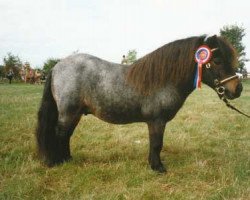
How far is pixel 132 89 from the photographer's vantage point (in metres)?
5.16

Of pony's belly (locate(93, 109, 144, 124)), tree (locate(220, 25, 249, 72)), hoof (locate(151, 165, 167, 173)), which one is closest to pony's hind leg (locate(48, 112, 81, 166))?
pony's belly (locate(93, 109, 144, 124))

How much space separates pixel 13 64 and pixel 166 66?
37.6 meters

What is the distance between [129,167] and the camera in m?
5.26

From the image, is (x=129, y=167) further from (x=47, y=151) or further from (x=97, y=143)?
(x=97, y=143)

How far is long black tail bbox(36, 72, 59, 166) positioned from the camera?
17.7 feet

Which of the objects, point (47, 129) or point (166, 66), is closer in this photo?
point (166, 66)


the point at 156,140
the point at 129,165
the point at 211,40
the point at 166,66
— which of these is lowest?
the point at 129,165

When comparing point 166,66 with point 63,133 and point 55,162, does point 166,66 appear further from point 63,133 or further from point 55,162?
point 55,162

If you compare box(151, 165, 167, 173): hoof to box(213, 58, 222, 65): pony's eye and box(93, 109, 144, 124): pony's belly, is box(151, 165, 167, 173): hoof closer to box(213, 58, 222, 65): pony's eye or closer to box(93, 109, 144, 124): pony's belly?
box(93, 109, 144, 124): pony's belly

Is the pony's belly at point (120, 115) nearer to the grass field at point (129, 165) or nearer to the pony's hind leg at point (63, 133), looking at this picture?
the pony's hind leg at point (63, 133)

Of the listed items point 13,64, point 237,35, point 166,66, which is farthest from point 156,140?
point 237,35

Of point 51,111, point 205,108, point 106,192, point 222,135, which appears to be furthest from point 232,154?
point 205,108

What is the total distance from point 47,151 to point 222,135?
13.2ft

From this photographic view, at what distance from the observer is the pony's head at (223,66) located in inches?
188
